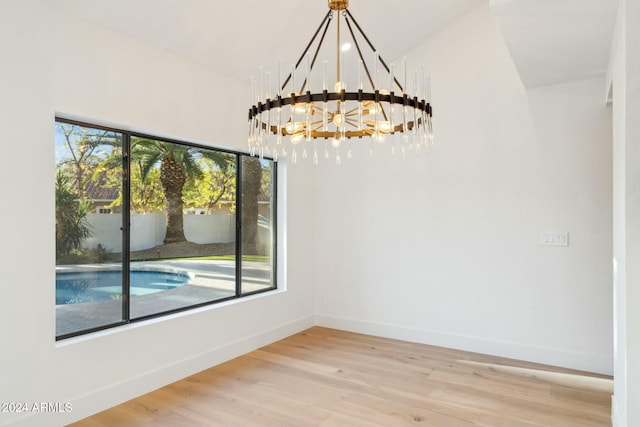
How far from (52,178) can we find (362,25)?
3.06 meters

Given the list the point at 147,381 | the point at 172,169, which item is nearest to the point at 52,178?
the point at 172,169

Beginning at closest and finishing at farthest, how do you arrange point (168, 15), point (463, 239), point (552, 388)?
point (168, 15) → point (552, 388) → point (463, 239)

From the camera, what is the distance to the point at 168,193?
3.76m

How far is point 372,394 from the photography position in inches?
132

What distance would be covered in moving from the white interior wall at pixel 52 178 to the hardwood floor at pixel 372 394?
0.82 feet

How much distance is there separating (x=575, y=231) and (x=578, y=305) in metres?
0.67

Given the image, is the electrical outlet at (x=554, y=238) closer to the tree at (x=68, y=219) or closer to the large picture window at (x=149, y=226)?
the large picture window at (x=149, y=226)

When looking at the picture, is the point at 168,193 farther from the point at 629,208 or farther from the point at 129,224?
the point at 629,208

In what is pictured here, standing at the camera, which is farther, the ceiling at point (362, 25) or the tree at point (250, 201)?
the tree at point (250, 201)

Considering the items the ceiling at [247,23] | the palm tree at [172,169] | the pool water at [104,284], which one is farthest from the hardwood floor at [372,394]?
the ceiling at [247,23]

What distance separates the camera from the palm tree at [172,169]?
11.8ft

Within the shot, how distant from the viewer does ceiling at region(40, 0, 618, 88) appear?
2.68 meters

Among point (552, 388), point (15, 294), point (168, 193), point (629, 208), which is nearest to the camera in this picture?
point (629, 208)

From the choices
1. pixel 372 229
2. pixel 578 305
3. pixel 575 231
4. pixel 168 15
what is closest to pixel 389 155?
pixel 372 229
